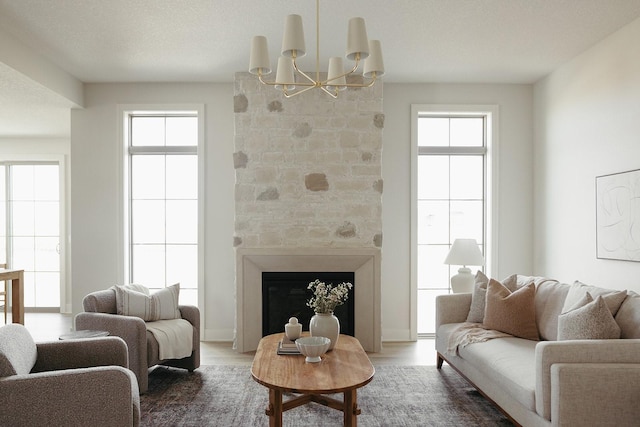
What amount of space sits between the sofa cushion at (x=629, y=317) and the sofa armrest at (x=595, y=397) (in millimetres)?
430

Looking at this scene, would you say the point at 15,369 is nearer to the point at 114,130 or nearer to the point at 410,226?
the point at 114,130

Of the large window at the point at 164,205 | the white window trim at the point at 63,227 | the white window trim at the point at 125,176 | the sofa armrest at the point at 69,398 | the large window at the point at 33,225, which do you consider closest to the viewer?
the sofa armrest at the point at 69,398

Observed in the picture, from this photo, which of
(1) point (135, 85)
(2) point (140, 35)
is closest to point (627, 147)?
(2) point (140, 35)

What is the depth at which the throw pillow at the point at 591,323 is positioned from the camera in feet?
9.30

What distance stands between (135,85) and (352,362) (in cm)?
407

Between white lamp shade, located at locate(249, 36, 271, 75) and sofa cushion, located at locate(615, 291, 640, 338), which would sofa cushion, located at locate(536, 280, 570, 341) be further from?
white lamp shade, located at locate(249, 36, 271, 75)

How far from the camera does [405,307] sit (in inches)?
220

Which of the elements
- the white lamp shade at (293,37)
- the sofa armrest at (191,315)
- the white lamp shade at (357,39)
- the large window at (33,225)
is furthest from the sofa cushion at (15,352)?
the large window at (33,225)

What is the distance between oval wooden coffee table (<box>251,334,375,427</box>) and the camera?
2658 mm

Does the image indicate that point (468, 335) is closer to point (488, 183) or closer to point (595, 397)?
point (595, 397)

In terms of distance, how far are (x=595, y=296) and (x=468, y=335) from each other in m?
0.96

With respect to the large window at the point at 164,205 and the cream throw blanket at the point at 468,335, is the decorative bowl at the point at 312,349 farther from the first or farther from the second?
the large window at the point at 164,205

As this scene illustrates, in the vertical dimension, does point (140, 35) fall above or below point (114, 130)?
above

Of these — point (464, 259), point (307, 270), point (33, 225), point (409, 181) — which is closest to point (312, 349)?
point (307, 270)
